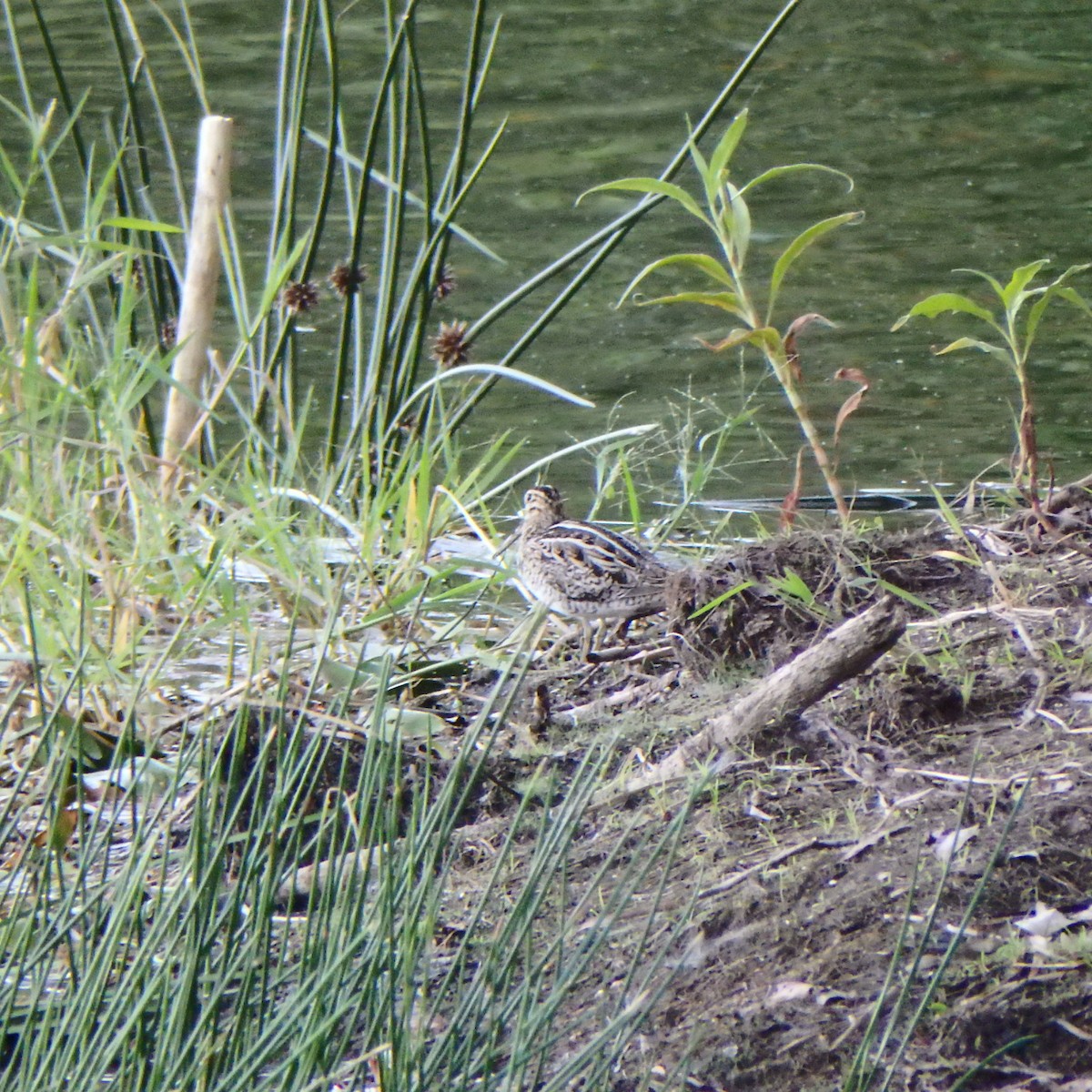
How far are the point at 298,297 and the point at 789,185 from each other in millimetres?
5003

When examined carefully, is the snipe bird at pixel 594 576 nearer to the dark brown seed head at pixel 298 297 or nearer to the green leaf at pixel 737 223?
the green leaf at pixel 737 223

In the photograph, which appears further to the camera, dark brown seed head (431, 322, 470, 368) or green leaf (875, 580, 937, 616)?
dark brown seed head (431, 322, 470, 368)

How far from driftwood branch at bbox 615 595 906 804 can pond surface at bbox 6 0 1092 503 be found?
1.49 m

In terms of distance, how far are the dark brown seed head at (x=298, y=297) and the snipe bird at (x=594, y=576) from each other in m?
0.93

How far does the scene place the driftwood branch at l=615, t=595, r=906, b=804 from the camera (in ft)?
9.61

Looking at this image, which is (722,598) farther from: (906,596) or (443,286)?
(443,286)

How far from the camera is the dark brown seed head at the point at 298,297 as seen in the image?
450 cm

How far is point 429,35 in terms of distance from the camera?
37.5 ft

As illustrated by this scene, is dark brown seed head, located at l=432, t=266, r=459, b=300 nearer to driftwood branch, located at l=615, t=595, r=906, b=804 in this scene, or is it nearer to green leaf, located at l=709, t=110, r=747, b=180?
green leaf, located at l=709, t=110, r=747, b=180

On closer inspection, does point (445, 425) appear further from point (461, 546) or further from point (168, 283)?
point (168, 283)

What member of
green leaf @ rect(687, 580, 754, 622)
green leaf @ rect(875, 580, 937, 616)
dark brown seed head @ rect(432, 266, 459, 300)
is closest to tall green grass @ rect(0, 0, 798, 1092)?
dark brown seed head @ rect(432, 266, 459, 300)

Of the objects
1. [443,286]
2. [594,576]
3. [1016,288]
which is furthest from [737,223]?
[443,286]

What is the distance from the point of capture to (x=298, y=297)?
4.51 m

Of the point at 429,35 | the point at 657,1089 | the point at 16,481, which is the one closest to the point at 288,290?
the point at 16,481
